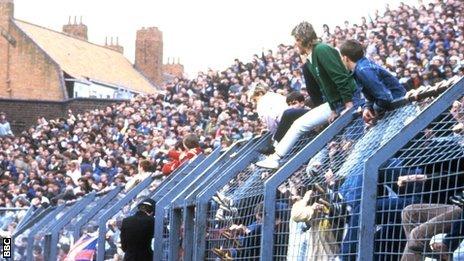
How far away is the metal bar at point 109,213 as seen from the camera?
13070 mm

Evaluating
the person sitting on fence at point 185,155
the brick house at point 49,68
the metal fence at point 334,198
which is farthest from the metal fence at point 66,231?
the brick house at point 49,68

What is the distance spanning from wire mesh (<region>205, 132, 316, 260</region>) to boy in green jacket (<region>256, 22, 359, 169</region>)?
9 centimetres

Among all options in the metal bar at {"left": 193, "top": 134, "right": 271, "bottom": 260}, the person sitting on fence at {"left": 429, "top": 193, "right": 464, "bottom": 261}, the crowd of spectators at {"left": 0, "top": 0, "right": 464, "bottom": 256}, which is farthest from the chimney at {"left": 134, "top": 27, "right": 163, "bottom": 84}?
the person sitting on fence at {"left": 429, "top": 193, "right": 464, "bottom": 261}

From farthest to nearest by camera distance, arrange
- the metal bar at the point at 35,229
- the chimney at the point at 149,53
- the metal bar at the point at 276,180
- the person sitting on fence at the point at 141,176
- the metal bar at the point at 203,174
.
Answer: the chimney at the point at 149,53 < the metal bar at the point at 35,229 < the person sitting on fence at the point at 141,176 < the metal bar at the point at 203,174 < the metal bar at the point at 276,180

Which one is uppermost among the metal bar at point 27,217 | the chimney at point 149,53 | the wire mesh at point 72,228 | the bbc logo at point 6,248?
the chimney at point 149,53

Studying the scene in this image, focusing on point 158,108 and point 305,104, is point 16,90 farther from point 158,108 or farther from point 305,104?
point 305,104

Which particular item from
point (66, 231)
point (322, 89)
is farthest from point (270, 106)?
point (66, 231)

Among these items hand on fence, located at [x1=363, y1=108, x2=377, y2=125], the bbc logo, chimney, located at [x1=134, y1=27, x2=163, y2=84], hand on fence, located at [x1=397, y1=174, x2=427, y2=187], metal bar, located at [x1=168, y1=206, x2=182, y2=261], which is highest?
chimney, located at [x1=134, y1=27, x2=163, y2=84]

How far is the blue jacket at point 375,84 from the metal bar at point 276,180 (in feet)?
1.26

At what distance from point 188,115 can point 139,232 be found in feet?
76.4

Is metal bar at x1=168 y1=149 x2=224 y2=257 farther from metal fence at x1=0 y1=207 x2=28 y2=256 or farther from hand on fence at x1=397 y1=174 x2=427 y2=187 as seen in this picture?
metal fence at x1=0 y1=207 x2=28 y2=256

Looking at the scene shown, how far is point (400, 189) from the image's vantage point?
7.27m

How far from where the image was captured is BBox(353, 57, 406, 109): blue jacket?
8484 mm

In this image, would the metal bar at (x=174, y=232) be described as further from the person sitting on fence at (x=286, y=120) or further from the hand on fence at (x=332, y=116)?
the hand on fence at (x=332, y=116)
